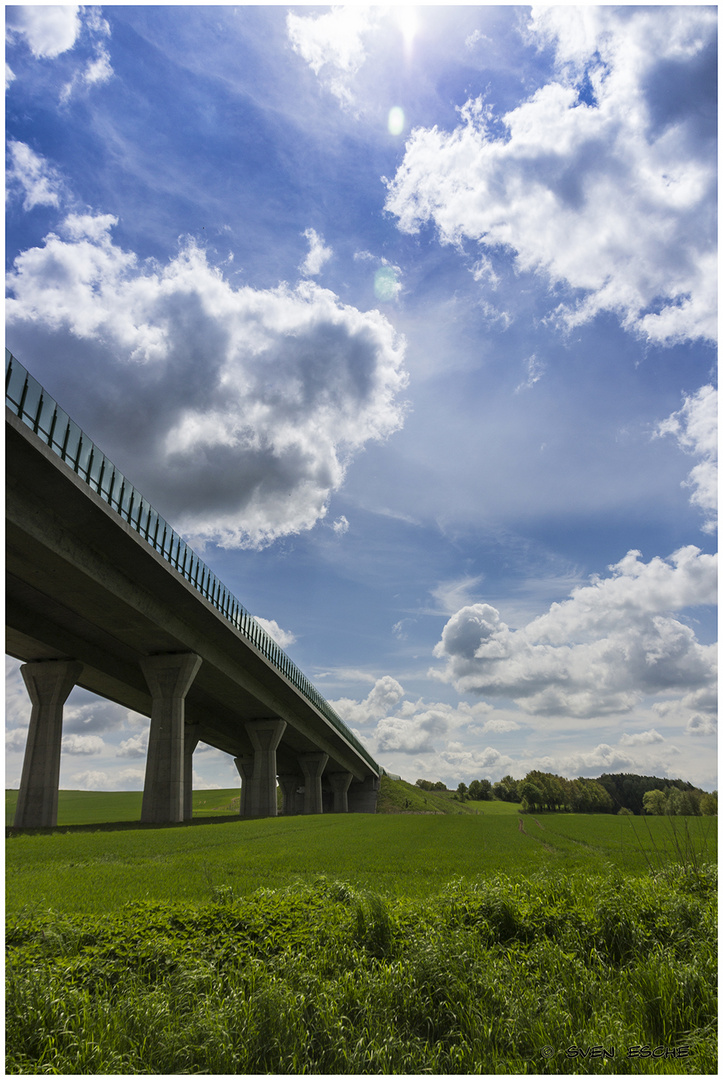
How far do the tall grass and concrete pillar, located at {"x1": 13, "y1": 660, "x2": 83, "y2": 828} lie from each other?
31.6 meters

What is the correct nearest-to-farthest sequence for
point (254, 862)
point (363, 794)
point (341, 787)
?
point (254, 862) < point (341, 787) < point (363, 794)

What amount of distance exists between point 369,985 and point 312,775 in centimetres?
7936

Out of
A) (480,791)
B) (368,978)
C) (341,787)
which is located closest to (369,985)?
(368,978)

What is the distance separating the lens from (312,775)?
80.1m

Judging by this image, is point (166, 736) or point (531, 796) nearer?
point (166, 736)

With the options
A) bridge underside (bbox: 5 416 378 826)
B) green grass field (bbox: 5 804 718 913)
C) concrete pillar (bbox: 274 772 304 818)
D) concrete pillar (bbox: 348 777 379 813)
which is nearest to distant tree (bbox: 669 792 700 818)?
green grass field (bbox: 5 804 718 913)

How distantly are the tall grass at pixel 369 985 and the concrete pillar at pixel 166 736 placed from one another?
28849mm

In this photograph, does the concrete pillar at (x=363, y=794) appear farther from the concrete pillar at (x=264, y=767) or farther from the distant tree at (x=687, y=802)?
the distant tree at (x=687, y=802)

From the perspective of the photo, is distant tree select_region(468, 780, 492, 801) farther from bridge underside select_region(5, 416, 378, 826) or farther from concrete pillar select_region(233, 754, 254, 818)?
bridge underside select_region(5, 416, 378, 826)

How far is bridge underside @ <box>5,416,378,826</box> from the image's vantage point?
77.4 ft

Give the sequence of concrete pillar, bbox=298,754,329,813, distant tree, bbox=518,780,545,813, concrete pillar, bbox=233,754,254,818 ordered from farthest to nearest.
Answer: distant tree, bbox=518,780,545,813 → concrete pillar, bbox=233,754,254,818 → concrete pillar, bbox=298,754,329,813

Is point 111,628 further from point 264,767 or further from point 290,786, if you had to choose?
point 290,786

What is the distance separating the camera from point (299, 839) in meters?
25.2

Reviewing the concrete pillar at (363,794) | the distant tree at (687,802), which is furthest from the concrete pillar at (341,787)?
the distant tree at (687,802)
